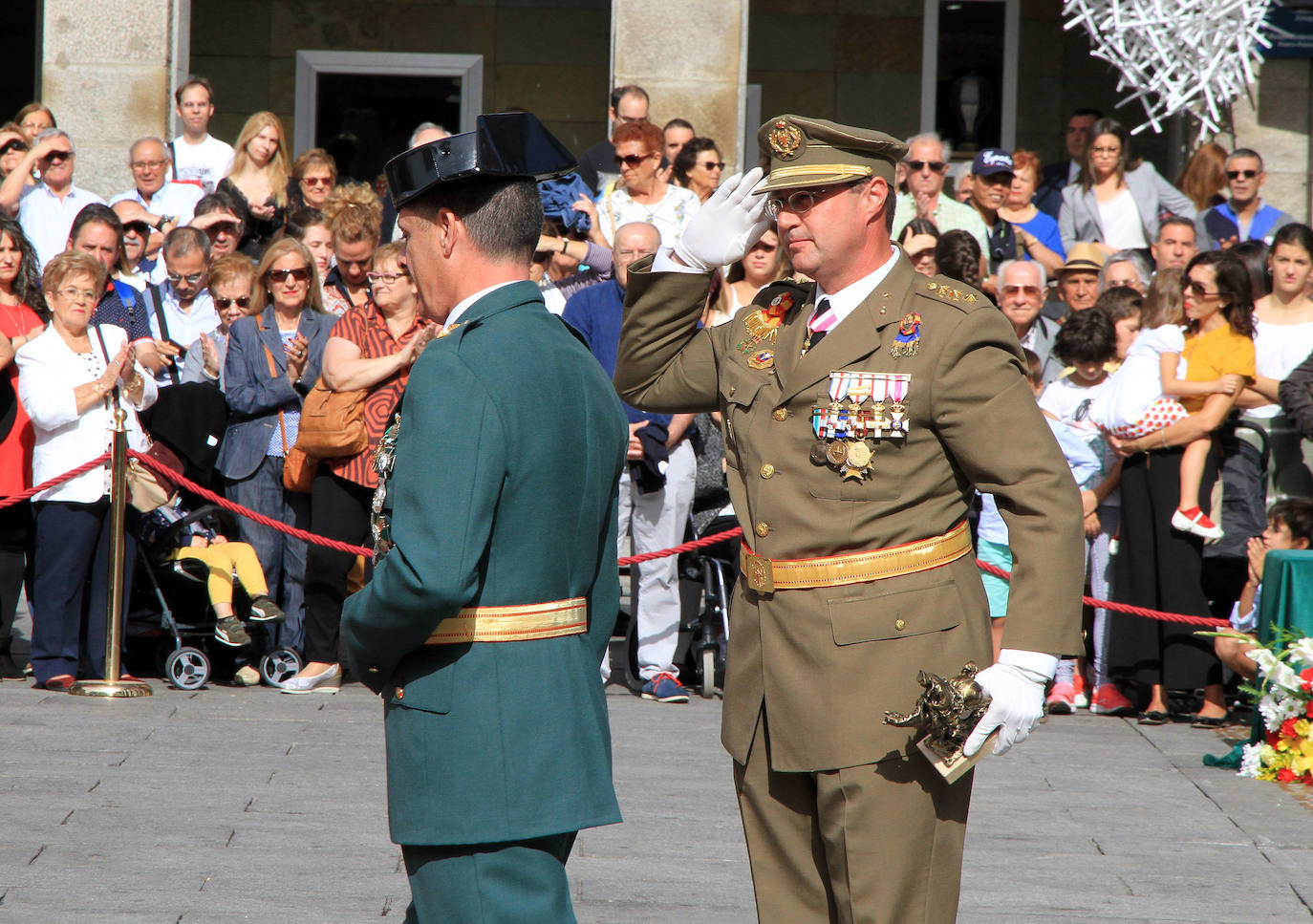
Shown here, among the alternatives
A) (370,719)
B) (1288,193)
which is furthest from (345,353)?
(1288,193)

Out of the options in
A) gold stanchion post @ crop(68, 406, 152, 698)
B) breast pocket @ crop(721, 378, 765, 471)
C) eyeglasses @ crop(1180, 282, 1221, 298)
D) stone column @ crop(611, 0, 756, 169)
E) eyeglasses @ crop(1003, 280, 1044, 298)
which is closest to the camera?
breast pocket @ crop(721, 378, 765, 471)

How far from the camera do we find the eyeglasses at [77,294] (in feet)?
25.4

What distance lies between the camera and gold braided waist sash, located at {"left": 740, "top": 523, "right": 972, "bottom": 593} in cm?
335

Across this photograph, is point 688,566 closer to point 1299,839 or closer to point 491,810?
point 1299,839

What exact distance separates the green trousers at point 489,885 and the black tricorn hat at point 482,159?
1.16 m

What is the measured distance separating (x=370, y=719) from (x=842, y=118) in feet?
32.3

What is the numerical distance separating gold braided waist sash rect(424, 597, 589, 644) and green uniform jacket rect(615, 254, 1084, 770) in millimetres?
678

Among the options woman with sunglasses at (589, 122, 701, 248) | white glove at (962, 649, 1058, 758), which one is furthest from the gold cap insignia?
woman with sunglasses at (589, 122, 701, 248)

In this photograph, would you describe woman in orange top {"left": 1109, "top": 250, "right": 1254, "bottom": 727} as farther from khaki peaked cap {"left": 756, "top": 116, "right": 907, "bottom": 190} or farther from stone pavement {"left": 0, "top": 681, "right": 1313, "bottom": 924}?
khaki peaked cap {"left": 756, "top": 116, "right": 907, "bottom": 190}

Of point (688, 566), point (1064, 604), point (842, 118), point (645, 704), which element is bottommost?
point (645, 704)

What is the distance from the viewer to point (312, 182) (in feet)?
34.4

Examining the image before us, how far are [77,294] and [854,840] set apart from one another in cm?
568

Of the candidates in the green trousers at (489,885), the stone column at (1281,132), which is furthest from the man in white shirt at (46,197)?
the stone column at (1281,132)

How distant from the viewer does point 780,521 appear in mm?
3439
